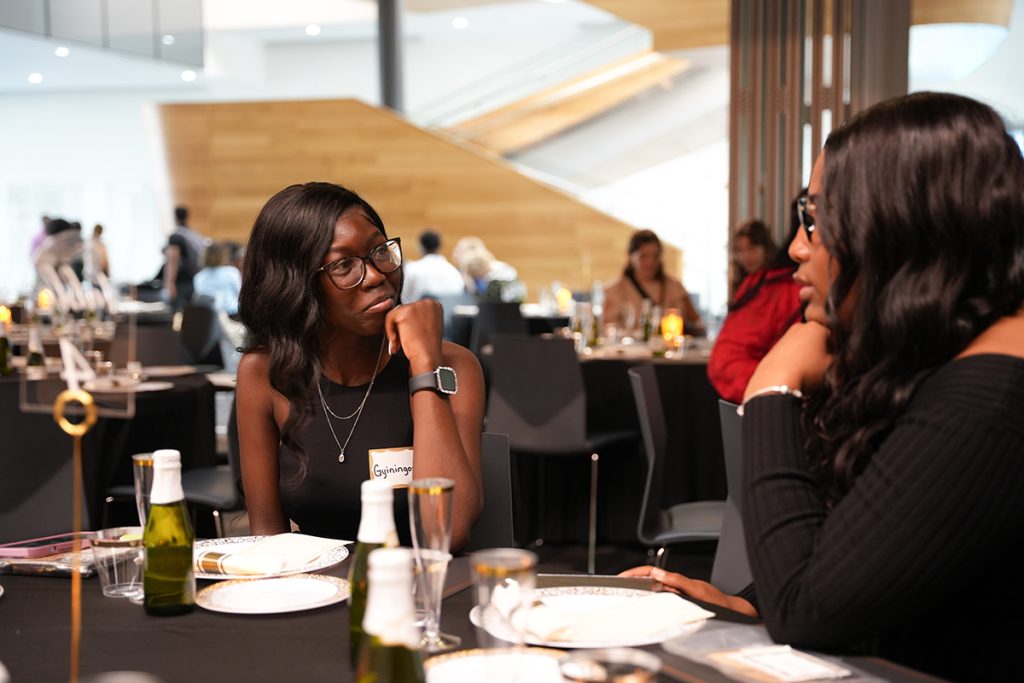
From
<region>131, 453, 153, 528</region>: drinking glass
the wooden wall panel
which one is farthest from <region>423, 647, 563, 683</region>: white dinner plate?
the wooden wall panel

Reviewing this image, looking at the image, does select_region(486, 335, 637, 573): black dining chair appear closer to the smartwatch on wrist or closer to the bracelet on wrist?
the smartwatch on wrist

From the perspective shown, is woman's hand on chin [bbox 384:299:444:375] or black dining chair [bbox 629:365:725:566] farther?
black dining chair [bbox 629:365:725:566]

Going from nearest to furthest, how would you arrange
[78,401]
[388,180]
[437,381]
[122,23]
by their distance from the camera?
[78,401]
[437,381]
[122,23]
[388,180]

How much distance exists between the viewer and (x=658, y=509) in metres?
3.47

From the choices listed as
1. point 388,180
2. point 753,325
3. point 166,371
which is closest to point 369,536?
point 753,325

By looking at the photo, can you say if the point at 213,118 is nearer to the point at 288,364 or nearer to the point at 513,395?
the point at 513,395

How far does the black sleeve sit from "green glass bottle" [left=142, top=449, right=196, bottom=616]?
29.9 inches

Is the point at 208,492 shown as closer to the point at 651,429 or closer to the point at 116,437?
the point at 116,437

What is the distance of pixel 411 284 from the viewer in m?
9.77

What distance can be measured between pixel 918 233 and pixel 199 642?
3.29 ft

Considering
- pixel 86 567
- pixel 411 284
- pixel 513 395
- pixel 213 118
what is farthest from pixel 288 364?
pixel 213 118

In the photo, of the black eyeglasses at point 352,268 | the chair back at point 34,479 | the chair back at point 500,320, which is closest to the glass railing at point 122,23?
the chair back at point 500,320

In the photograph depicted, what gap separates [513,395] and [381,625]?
4042mm

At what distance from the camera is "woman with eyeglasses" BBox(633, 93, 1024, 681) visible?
4.13 ft
